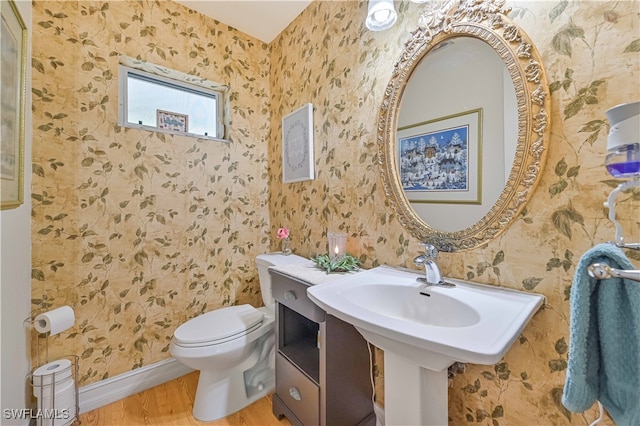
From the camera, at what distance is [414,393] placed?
88 centimetres

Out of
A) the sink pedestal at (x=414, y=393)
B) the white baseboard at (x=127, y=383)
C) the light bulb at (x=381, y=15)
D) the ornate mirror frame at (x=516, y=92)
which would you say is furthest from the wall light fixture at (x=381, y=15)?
the white baseboard at (x=127, y=383)

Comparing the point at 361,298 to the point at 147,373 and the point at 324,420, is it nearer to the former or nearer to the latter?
the point at 324,420

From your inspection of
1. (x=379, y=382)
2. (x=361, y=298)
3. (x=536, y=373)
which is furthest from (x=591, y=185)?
(x=379, y=382)

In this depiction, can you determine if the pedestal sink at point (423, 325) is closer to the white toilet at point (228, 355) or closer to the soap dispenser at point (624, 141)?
the soap dispenser at point (624, 141)

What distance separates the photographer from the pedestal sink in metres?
0.64

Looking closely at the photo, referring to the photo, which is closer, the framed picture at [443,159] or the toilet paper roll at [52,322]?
the framed picture at [443,159]

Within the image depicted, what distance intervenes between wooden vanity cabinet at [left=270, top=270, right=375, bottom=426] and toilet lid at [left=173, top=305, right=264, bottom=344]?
8.3 inches

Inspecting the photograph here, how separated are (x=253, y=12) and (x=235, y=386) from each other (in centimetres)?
245

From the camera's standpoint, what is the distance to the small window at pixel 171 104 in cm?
169

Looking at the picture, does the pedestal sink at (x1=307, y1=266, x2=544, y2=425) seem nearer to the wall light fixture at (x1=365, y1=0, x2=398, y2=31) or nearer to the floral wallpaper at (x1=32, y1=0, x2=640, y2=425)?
the floral wallpaper at (x1=32, y1=0, x2=640, y2=425)

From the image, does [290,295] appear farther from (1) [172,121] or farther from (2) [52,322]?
(1) [172,121]

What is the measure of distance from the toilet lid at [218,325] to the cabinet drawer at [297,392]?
261 mm

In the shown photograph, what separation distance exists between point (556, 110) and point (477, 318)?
71 cm

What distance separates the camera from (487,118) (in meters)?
0.99
